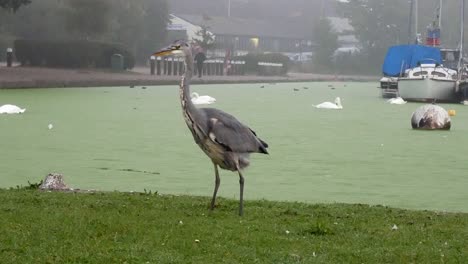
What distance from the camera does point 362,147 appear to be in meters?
16.0

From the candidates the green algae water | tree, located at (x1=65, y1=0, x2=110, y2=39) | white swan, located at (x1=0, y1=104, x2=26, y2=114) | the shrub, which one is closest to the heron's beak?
the green algae water

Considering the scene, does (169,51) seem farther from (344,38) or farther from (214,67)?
(344,38)

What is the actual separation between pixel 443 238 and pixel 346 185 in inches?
161

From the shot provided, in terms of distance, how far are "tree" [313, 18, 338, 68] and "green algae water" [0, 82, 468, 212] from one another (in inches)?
2315

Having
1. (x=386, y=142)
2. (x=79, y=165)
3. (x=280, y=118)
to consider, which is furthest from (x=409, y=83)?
(x=79, y=165)

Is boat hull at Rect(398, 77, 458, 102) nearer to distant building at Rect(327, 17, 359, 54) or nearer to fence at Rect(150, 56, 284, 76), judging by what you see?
fence at Rect(150, 56, 284, 76)

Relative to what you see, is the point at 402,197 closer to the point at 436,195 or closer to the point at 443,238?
the point at 436,195

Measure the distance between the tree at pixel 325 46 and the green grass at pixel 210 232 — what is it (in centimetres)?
7460

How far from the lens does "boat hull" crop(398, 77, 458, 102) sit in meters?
32.1

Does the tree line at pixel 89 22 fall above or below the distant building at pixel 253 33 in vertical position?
above

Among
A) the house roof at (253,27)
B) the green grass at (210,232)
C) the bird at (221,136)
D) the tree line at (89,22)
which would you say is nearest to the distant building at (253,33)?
the house roof at (253,27)

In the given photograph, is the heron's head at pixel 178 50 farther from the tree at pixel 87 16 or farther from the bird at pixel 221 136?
the tree at pixel 87 16

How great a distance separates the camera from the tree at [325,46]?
274ft

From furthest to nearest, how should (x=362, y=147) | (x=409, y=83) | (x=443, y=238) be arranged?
1. (x=409, y=83)
2. (x=362, y=147)
3. (x=443, y=238)
